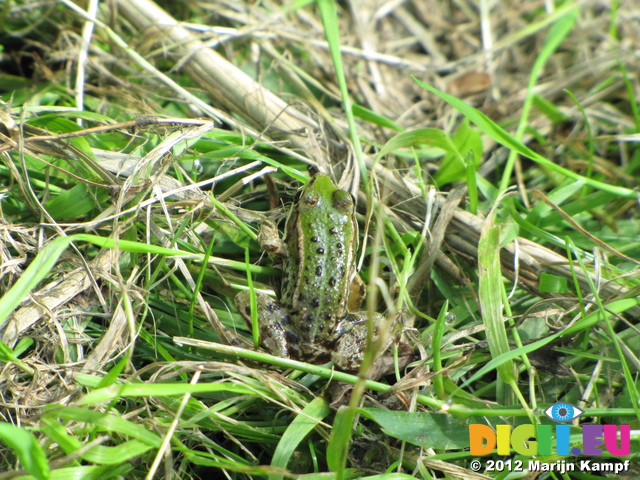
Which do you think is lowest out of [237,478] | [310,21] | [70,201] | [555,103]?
[237,478]

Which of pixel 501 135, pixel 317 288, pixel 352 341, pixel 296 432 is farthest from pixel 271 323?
pixel 501 135

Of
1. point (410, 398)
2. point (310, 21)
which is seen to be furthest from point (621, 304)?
point (310, 21)

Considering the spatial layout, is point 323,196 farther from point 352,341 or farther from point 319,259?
point 352,341

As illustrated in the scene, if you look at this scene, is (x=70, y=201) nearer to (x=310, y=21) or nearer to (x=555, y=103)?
(x=310, y=21)

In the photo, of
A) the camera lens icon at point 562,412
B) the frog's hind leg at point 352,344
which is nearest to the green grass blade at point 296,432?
the frog's hind leg at point 352,344

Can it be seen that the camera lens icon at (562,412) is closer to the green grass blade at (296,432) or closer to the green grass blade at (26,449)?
the green grass blade at (296,432)

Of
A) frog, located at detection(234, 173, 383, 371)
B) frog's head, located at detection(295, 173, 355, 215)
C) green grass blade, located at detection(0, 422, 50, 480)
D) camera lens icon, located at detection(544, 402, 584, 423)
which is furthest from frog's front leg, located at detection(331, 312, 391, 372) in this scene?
green grass blade, located at detection(0, 422, 50, 480)
